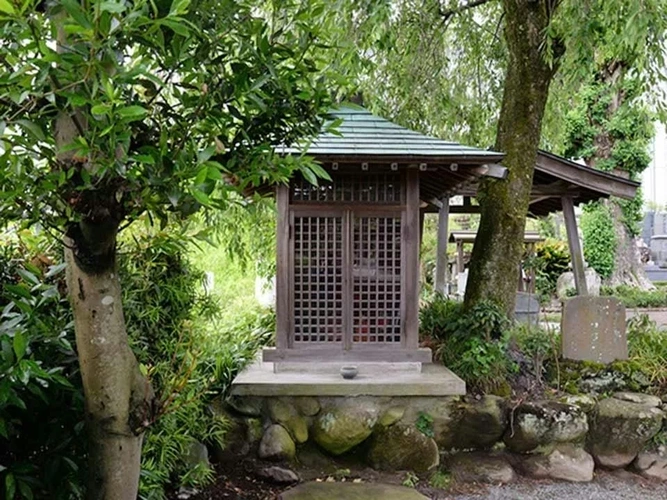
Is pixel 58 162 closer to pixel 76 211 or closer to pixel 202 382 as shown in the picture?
pixel 76 211

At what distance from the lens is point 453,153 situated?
13.3ft

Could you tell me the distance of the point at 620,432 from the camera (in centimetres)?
414

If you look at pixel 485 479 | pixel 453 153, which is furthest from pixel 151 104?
pixel 485 479

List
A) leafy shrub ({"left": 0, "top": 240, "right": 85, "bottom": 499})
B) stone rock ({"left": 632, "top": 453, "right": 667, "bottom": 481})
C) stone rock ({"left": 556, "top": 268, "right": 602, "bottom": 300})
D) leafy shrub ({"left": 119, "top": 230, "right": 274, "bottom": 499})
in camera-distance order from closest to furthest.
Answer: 1. leafy shrub ({"left": 0, "top": 240, "right": 85, "bottom": 499})
2. leafy shrub ({"left": 119, "top": 230, "right": 274, "bottom": 499})
3. stone rock ({"left": 632, "top": 453, "right": 667, "bottom": 481})
4. stone rock ({"left": 556, "top": 268, "right": 602, "bottom": 300})

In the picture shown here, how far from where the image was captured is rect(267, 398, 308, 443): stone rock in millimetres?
3945

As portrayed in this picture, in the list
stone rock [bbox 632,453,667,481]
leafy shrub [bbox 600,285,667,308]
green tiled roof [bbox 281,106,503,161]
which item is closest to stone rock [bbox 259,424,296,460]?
green tiled roof [bbox 281,106,503,161]

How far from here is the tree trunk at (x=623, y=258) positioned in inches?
527

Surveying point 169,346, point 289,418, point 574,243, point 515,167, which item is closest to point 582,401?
point 515,167

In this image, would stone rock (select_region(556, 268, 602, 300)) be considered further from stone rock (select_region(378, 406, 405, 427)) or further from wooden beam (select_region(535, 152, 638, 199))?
stone rock (select_region(378, 406, 405, 427))

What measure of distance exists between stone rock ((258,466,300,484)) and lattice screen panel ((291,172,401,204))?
213 cm

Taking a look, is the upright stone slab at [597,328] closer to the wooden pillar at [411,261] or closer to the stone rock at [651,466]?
the stone rock at [651,466]

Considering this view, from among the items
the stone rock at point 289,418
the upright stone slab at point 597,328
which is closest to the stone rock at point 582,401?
the upright stone slab at point 597,328

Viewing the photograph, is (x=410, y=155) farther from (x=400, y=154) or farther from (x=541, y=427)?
(x=541, y=427)

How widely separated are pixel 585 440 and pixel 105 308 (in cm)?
394
